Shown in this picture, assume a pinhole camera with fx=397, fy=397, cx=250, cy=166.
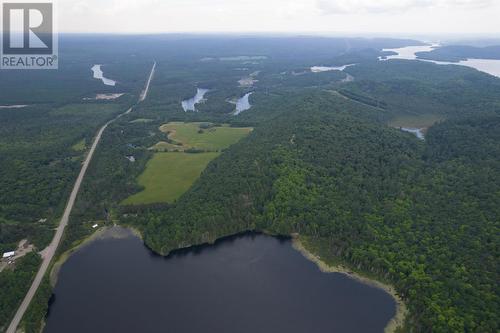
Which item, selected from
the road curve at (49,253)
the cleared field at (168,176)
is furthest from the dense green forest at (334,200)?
the cleared field at (168,176)

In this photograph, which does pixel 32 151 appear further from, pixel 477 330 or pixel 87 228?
pixel 477 330

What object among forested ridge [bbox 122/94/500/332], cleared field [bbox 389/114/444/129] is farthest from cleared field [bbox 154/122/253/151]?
cleared field [bbox 389/114/444/129]

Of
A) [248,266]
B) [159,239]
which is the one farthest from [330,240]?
[159,239]

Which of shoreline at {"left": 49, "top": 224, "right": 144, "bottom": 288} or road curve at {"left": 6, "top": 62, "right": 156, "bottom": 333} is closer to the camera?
road curve at {"left": 6, "top": 62, "right": 156, "bottom": 333}

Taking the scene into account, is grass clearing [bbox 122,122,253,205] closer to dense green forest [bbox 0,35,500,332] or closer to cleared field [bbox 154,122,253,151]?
cleared field [bbox 154,122,253,151]

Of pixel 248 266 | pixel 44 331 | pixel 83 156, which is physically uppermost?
pixel 83 156

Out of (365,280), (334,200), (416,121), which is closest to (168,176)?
(334,200)
